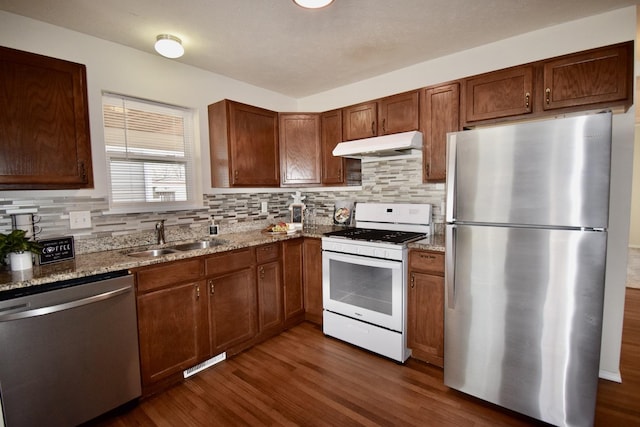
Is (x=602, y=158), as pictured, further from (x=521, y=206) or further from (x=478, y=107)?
(x=478, y=107)

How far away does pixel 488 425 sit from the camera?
1762 millimetres

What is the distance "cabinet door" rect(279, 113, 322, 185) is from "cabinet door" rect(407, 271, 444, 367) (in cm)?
156

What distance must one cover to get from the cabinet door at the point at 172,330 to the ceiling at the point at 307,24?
1841mm

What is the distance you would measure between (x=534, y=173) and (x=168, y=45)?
8.34ft

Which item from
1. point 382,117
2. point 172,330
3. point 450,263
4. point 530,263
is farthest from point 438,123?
point 172,330

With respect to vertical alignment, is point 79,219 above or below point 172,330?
above

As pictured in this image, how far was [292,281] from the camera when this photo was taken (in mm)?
2990

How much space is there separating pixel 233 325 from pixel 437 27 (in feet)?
9.21

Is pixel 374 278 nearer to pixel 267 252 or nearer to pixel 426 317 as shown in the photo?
pixel 426 317

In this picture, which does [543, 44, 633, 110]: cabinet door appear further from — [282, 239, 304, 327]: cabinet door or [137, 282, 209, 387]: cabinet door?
[137, 282, 209, 387]: cabinet door

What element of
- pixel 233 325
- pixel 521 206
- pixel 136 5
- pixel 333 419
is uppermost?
pixel 136 5

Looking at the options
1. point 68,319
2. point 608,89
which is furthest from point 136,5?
point 608,89

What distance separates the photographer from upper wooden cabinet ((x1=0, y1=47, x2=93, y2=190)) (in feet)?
5.63

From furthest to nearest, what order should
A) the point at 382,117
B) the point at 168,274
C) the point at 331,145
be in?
the point at 331,145 → the point at 382,117 → the point at 168,274
